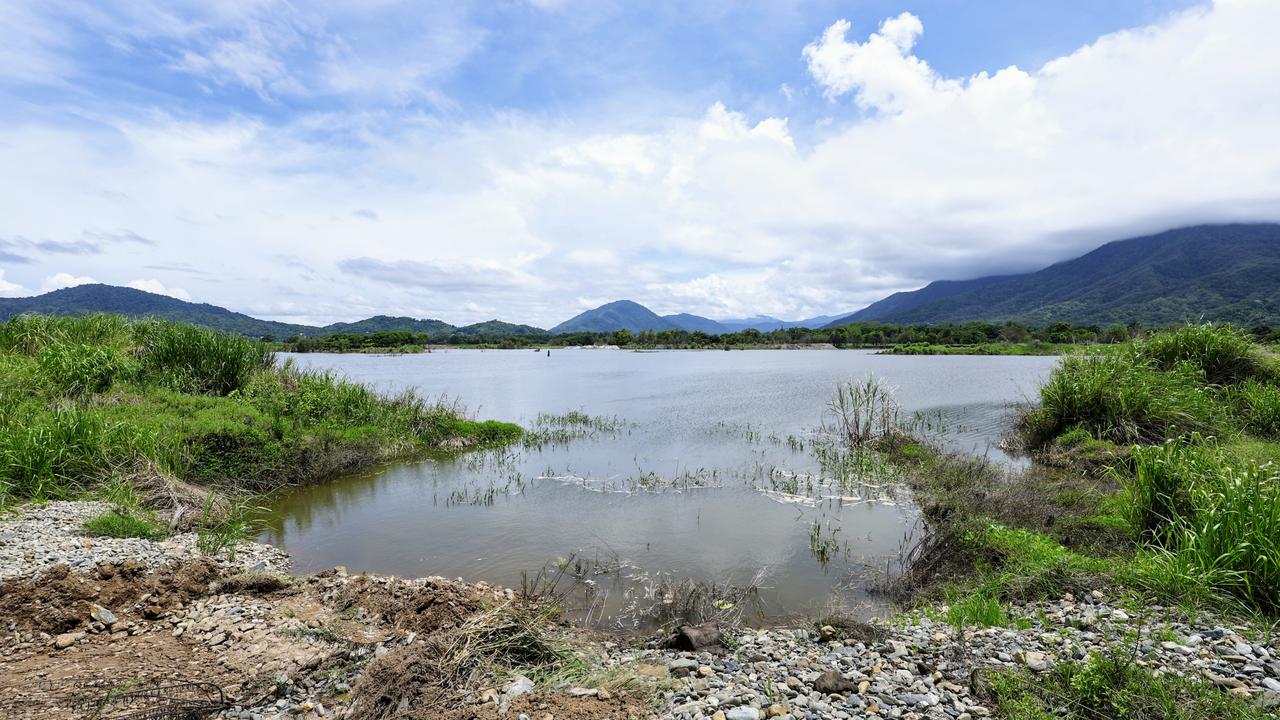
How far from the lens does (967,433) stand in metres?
22.5

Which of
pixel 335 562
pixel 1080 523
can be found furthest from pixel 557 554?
pixel 1080 523

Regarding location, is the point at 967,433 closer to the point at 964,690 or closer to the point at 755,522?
the point at 755,522

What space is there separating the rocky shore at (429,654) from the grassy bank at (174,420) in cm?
447

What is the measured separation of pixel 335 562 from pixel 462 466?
25.2ft

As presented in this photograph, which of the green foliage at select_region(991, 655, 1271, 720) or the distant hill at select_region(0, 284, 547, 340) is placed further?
the distant hill at select_region(0, 284, 547, 340)

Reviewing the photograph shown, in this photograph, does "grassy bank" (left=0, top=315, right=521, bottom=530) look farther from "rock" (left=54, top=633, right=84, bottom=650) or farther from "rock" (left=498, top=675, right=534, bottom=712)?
"rock" (left=498, top=675, right=534, bottom=712)

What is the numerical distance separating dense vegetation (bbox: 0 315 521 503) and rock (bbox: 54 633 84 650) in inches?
243

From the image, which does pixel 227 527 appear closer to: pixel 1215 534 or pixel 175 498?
pixel 175 498

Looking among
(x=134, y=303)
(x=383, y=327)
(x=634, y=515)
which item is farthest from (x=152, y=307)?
(x=634, y=515)

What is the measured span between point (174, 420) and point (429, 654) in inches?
524

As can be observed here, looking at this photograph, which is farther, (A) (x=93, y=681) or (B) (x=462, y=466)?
(B) (x=462, y=466)

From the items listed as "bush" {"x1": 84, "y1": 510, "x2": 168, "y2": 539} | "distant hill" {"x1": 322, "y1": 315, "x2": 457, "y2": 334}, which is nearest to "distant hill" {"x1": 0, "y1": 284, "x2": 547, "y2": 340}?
"distant hill" {"x1": 322, "y1": 315, "x2": 457, "y2": 334}

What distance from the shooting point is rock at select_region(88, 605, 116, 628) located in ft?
21.8

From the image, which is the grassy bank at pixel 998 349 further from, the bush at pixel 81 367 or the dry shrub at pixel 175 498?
the dry shrub at pixel 175 498
